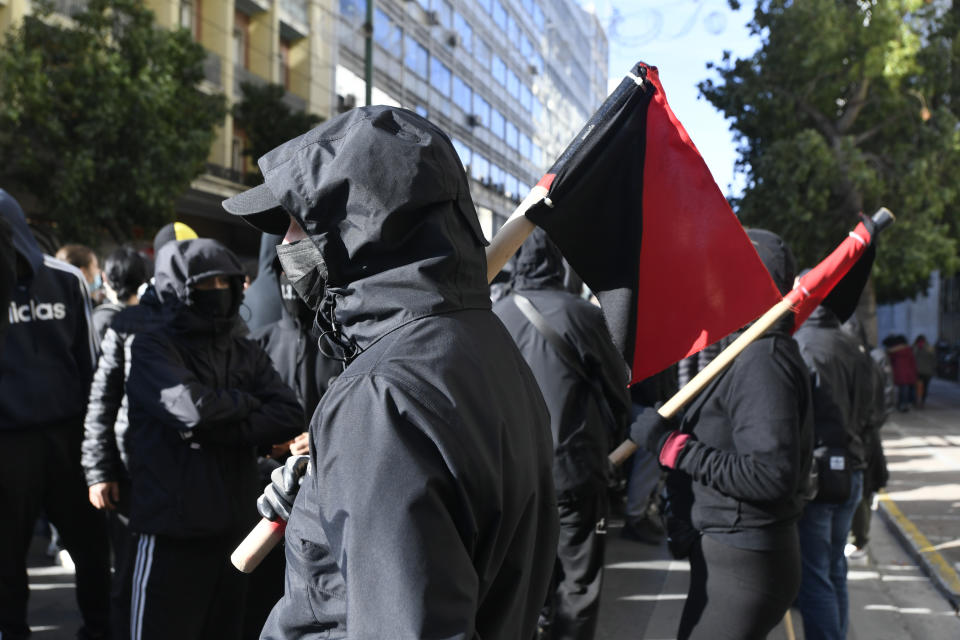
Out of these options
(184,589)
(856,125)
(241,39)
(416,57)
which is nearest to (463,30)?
(416,57)

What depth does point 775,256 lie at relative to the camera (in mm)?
3184

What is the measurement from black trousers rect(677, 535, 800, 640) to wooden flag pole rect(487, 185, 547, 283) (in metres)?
1.49

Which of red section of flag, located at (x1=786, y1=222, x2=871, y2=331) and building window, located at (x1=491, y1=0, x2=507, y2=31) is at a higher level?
building window, located at (x1=491, y1=0, x2=507, y2=31)

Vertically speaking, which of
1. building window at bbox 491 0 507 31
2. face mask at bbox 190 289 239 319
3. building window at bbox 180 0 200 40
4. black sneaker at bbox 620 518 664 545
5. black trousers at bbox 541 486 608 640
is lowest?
black sneaker at bbox 620 518 664 545

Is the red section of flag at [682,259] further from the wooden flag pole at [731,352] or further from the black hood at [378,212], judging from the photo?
the black hood at [378,212]

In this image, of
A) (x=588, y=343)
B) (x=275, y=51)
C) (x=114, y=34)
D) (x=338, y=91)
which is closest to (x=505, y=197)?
(x=338, y=91)

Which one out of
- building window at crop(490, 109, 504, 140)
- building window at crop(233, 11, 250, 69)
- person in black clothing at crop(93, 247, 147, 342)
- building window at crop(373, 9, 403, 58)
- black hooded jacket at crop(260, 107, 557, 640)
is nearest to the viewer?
black hooded jacket at crop(260, 107, 557, 640)

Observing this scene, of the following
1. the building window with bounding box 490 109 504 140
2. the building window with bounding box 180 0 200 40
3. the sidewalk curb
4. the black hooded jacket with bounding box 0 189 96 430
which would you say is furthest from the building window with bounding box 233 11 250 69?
the building window with bounding box 490 109 504 140

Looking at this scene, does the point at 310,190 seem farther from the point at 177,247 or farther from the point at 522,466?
the point at 177,247

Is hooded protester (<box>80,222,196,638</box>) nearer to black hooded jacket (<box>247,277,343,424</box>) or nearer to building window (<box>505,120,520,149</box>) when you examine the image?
black hooded jacket (<box>247,277,343,424</box>)

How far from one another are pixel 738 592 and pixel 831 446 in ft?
5.16

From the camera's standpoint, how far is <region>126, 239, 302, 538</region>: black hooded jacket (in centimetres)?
312

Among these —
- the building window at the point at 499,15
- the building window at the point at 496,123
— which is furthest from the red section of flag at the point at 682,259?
the building window at the point at 499,15

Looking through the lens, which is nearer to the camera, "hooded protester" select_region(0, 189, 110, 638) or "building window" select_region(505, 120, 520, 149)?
"hooded protester" select_region(0, 189, 110, 638)
